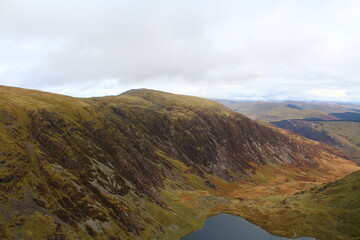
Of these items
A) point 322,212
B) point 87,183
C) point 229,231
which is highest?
point 87,183

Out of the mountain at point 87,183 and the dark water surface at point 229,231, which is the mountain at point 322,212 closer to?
the dark water surface at point 229,231

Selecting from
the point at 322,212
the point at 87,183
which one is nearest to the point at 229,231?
the point at 322,212

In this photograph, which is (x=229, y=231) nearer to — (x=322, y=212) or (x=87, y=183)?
(x=322, y=212)

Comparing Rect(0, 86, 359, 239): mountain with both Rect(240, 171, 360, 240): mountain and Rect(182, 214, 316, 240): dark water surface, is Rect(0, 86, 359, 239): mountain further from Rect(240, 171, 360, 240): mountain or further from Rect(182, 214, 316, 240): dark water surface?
Rect(240, 171, 360, 240): mountain

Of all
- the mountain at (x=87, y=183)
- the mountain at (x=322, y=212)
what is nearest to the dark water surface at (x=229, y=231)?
the mountain at (x=87, y=183)

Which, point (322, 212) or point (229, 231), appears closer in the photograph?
point (229, 231)

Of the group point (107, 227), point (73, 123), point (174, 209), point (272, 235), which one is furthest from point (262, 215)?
point (73, 123)

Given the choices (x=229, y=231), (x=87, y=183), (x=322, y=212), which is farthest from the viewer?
(x=322, y=212)

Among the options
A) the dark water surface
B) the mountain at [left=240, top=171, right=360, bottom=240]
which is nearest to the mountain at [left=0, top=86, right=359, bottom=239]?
the dark water surface
